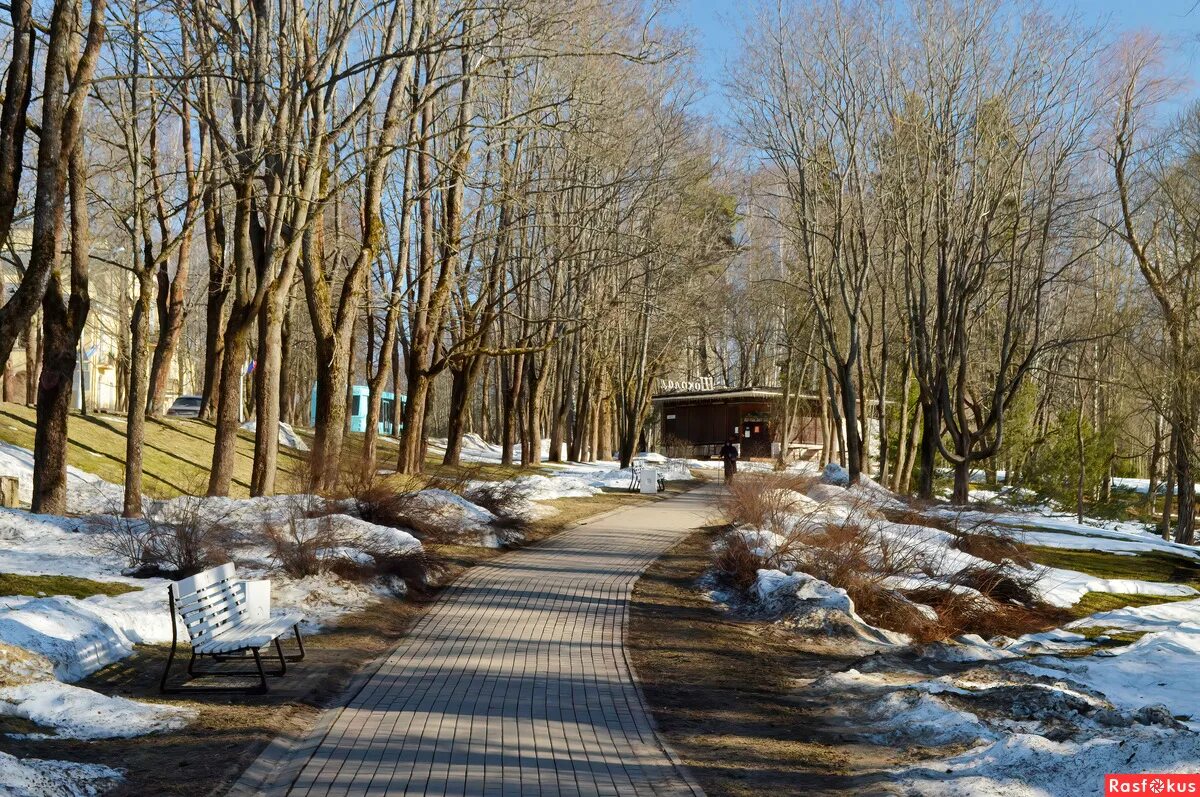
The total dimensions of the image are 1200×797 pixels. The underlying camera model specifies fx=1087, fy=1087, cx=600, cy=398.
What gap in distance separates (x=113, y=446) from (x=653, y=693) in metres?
18.7

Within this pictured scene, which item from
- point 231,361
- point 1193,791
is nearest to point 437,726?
point 1193,791

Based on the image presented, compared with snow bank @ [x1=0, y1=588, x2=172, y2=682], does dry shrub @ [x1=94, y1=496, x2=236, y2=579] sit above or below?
above

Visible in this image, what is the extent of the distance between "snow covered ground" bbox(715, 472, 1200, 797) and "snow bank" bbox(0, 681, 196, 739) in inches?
185

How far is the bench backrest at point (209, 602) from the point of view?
26.7 ft

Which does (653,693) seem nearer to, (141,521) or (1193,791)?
(1193,791)

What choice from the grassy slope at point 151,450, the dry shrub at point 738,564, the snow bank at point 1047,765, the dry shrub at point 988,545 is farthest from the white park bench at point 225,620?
the dry shrub at point 988,545

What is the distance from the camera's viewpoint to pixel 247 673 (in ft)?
28.8

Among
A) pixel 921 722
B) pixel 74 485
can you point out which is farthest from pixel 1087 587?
pixel 74 485

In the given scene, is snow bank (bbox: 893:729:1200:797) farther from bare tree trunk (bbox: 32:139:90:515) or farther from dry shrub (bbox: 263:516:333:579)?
bare tree trunk (bbox: 32:139:90:515)

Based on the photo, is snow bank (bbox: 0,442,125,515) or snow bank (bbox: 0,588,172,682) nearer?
snow bank (bbox: 0,588,172,682)

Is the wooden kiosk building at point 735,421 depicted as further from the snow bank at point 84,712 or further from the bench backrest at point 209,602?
the snow bank at point 84,712

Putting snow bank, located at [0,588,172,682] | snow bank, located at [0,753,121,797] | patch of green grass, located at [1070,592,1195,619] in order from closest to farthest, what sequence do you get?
snow bank, located at [0,753,121,797] → snow bank, located at [0,588,172,682] → patch of green grass, located at [1070,592,1195,619]

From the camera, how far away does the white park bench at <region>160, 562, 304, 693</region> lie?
26.4ft

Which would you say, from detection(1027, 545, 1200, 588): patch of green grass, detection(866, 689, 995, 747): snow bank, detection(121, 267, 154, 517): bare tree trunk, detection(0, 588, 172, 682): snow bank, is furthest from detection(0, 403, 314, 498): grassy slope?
detection(1027, 545, 1200, 588): patch of green grass
